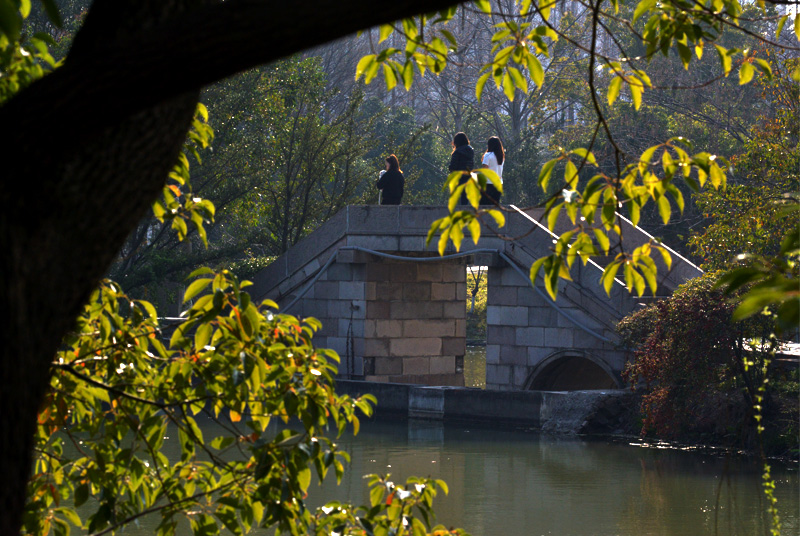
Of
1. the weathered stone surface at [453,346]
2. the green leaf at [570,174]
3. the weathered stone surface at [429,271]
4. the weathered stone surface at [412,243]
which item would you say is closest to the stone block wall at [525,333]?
the weathered stone surface at [412,243]

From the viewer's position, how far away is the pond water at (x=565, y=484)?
360 inches

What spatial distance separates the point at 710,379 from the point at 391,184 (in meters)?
6.77

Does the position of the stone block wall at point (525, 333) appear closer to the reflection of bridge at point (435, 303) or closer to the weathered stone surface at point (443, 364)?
the reflection of bridge at point (435, 303)

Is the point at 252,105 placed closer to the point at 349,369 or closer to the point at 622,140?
the point at 349,369

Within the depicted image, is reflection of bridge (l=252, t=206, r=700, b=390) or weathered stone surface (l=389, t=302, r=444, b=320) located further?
weathered stone surface (l=389, t=302, r=444, b=320)

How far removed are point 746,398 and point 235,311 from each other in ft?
33.6

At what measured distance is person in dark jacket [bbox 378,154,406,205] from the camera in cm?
1736

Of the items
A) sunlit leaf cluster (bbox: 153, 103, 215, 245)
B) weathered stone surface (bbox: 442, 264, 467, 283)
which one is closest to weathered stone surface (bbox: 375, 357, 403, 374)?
weathered stone surface (bbox: 442, 264, 467, 283)

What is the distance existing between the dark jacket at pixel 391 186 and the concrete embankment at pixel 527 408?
3416mm

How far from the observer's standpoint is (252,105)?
20859 mm

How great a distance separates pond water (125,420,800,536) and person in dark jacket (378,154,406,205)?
14.6ft

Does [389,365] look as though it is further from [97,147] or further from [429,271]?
[97,147]

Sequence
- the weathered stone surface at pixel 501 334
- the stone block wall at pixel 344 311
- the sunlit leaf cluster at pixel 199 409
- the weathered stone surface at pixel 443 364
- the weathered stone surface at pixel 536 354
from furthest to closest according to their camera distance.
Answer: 1. the weathered stone surface at pixel 443 364
2. the stone block wall at pixel 344 311
3. the weathered stone surface at pixel 501 334
4. the weathered stone surface at pixel 536 354
5. the sunlit leaf cluster at pixel 199 409

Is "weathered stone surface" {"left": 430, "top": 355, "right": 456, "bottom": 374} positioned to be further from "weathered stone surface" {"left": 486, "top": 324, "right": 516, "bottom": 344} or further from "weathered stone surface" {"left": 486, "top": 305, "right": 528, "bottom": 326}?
"weathered stone surface" {"left": 486, "top": 305, "right": 528, "bottom": 326}
